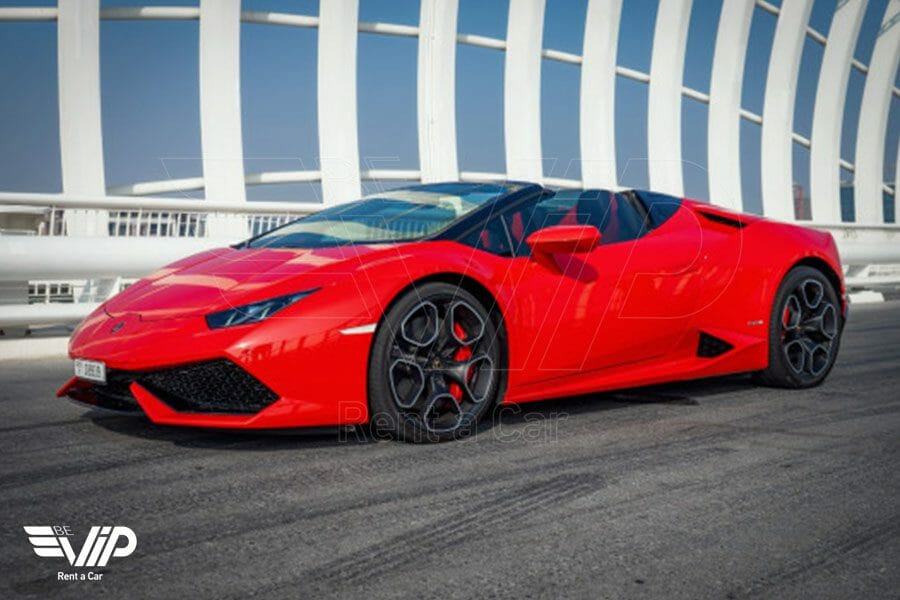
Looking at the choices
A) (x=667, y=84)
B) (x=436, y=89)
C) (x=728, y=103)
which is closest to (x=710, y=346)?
(x=436, y=89)

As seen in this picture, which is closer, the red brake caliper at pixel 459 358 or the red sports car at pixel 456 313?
the red sports car at pixel 456 313

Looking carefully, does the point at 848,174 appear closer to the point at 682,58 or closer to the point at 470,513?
the point at 682,58

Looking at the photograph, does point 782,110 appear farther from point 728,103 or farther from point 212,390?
point 212,390

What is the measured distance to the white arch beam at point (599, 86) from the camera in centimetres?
1312

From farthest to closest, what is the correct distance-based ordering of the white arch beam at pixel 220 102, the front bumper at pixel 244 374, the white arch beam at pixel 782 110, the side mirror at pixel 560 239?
1. the white arch beam at pixel 782 110
2. the white arch beam at pixel 220 102
3. the side mirror at pixel 560 239
4. the front bumper at pixel 244 374

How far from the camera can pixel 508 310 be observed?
165 inches

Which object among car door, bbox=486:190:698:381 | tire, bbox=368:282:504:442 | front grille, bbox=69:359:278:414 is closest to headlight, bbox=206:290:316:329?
front grille, bbox=69:359:278:414

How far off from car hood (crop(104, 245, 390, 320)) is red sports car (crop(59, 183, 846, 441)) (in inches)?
0.5

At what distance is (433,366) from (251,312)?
82 centimetres

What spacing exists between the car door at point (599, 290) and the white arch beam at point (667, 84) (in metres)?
9.65

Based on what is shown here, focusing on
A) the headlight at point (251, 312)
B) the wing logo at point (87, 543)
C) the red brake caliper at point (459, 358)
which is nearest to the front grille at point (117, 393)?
the headlight at point (251, 312)

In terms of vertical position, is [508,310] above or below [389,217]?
below

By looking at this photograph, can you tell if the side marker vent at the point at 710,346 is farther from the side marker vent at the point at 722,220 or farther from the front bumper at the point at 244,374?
the front bumper at the point at 244,374

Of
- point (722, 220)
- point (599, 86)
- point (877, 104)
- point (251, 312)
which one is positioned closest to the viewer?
point (251, 312)
